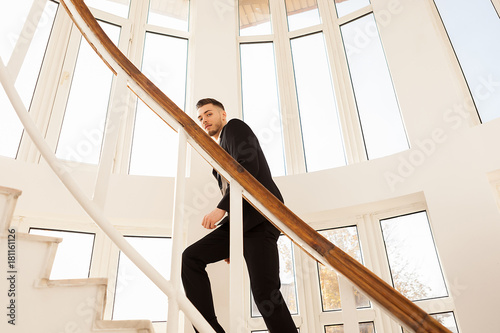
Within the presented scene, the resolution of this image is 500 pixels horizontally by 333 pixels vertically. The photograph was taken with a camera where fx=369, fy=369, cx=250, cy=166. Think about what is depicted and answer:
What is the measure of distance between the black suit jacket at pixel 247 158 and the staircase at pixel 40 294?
0.48m

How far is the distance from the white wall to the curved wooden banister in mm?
1834

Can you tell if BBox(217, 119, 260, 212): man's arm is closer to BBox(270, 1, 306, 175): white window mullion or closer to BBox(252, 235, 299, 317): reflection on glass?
BBox(252, 235, 299, 317): reflection on glass

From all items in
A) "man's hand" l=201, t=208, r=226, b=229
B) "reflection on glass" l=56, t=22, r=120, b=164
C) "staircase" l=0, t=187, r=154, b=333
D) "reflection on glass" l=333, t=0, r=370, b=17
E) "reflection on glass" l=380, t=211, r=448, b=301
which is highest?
"reflection on glass" l=333, t=0, r=370, b=17

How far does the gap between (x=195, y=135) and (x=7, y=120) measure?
102 inches

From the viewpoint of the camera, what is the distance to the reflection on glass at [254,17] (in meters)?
4.07

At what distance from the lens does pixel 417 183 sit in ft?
8.61

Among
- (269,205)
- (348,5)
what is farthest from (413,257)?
(348,5)

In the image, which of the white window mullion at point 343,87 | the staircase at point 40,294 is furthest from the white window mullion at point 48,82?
the white window mullion at point 343,87

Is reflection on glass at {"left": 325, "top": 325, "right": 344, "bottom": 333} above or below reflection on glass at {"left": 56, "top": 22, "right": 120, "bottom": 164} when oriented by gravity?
below

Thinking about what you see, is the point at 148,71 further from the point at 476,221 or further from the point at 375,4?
the point at 476,221

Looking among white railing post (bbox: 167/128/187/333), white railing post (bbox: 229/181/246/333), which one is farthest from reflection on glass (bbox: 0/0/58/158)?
white railing post (bbox: 229/181/246/333)

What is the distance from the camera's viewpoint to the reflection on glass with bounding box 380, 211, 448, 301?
8.65 feet

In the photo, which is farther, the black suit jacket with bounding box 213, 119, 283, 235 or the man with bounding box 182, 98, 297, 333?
the black suit jacket with bounding box 213, 119, 283, 235

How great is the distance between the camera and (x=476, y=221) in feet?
7.67
